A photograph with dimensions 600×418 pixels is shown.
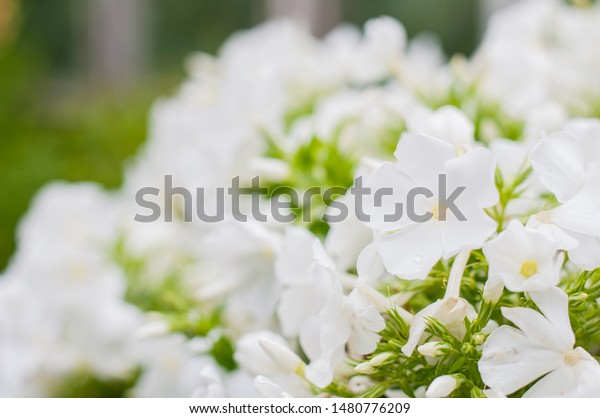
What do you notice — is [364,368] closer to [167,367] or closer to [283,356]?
[283,356]

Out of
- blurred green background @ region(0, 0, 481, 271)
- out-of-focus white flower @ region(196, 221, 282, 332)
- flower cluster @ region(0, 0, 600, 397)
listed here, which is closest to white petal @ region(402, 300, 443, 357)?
flower cluster @ region(0, 0, 600, 397)

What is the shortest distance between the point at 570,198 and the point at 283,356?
0.15 meters

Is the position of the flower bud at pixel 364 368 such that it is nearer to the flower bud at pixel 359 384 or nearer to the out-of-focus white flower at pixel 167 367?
the flower bud at pixel 359 384

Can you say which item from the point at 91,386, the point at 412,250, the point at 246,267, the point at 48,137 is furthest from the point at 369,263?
the point at 48,137

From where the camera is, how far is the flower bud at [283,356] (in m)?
0.36

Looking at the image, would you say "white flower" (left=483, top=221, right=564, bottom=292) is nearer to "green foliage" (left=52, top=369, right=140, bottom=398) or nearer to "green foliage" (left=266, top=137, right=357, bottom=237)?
"green foliage" (left=266, top=137, right=357, bottom=237)

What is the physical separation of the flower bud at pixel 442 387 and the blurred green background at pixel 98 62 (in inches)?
34.5

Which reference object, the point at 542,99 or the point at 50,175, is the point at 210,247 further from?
the point at 50,175

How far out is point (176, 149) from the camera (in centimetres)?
66

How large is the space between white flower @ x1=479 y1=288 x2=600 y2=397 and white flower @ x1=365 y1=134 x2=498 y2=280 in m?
0.04

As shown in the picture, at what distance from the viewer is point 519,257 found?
301mm

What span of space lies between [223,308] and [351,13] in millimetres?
2277

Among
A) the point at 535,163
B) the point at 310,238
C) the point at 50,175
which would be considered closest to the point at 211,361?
the point at 310,238

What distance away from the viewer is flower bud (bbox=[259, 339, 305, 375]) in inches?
14.1
